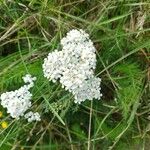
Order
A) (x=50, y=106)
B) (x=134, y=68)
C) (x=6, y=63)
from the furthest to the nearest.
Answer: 1. (x=6, y=63)
2. (x=134, y=68)
3. (x=50, y=106)

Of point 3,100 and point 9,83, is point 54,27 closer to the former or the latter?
point 9,83

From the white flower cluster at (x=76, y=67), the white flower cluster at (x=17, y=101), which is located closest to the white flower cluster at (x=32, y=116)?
the white flower cluster at (x=17, y=101)

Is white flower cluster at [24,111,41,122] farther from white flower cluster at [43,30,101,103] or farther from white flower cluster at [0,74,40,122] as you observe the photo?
white flower cluster at [43,30,101,103]

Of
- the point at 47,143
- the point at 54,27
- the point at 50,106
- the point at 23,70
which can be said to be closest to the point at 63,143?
the point at 47,143

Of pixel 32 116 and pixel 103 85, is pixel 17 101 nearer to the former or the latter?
pixel 32 116

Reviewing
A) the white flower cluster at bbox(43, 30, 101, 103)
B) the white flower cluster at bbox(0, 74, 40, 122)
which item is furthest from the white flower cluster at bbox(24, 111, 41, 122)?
the white flower cluster at bbox(43, 30, 101, 103)

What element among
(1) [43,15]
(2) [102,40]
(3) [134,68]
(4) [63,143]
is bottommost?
(4) [63,143]
